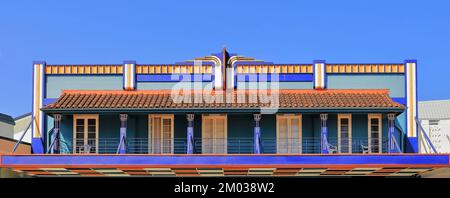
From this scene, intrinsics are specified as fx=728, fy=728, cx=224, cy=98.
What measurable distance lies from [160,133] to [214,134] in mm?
2062

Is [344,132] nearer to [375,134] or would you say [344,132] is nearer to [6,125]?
[375,134]

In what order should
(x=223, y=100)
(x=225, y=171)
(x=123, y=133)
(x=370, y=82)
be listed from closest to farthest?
(x=225, y=171) → (x=123, y=133) → (x=223, y=100) → (x=370, y=82)

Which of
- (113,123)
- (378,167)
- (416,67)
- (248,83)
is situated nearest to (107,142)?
(113,123)

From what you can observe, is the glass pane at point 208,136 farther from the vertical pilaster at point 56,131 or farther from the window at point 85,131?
the vertical pilaster at point 56,131

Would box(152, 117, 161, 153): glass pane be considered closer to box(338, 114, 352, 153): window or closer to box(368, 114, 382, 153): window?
box(338, 114, 352, 153): window

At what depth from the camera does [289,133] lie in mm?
27719

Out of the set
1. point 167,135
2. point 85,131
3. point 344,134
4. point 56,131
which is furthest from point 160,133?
point 344,134

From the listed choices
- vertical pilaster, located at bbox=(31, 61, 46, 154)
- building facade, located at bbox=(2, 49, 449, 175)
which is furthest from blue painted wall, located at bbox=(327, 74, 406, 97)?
vertical pilaster, located at bbox=(31, 61, 46, 154)

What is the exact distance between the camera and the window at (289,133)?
27.5m
